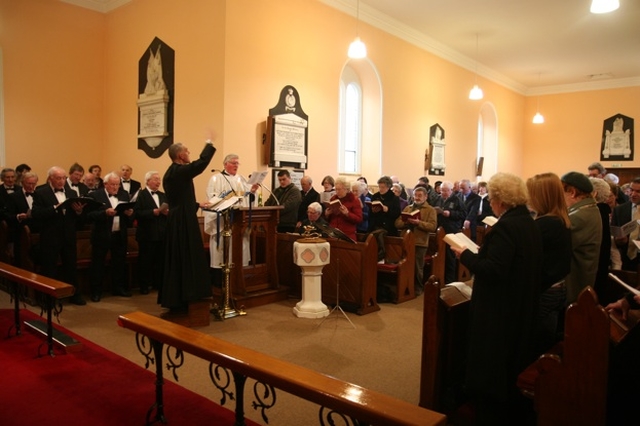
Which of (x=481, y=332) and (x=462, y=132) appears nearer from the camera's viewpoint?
(x=481, y=332)

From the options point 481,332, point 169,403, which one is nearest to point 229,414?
point 169,403

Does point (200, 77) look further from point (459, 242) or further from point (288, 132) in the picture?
point (459, 242)

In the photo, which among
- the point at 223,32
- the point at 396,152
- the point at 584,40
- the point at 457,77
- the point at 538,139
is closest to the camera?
the point at 223,32

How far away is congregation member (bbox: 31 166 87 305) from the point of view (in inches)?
224

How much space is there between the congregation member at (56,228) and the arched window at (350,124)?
5.35 meters

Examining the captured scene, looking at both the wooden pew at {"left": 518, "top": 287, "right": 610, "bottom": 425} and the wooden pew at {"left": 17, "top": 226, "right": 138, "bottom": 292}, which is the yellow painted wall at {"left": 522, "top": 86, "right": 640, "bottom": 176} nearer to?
the wooden pew at {"left": 17, "top": 226, "right": 138, "bottom": 292}

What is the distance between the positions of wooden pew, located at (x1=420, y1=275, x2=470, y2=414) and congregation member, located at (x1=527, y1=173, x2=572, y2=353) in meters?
0.50

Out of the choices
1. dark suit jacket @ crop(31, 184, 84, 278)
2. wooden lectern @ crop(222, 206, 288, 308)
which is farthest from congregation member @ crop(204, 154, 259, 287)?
dark suit jacket @ crop(31, 184, 84, 278)

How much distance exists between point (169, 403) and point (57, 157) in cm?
734

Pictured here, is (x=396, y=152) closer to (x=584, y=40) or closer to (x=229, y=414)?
(x=584, y=40)

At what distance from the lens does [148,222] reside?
6.41 metres

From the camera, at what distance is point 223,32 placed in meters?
7.04

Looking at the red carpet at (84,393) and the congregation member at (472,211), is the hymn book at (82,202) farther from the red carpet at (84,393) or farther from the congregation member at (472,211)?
the congregation member at (472,211)

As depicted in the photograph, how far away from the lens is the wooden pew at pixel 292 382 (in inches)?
68.3
